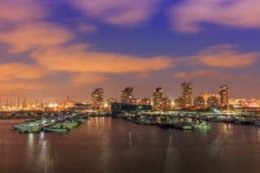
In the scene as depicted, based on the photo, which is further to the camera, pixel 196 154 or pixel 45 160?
pixel 196 154

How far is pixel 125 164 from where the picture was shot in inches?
1223

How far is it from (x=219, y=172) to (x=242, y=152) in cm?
994

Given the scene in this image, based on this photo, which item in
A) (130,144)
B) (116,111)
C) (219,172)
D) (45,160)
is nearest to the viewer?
(219,172)

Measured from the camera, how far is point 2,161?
107 ft

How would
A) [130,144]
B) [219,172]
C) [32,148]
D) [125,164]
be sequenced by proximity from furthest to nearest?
1. [130,144]
2. [32,148]
3. [125,164]
4. [219,172]

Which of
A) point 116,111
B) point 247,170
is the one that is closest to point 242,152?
point 247,170

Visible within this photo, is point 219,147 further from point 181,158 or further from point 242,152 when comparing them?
point 181,158

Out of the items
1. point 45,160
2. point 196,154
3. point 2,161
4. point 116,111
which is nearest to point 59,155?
point 45,160

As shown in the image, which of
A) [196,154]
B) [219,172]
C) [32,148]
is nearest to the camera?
[219,172]

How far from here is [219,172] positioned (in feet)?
92.8

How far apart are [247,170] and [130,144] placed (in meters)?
17.4

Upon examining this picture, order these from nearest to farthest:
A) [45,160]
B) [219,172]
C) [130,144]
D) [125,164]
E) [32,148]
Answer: [219,172] → [125,164] → [45,160] → [32,148] → [130,144]

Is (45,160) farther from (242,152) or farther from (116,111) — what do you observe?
(116,111)

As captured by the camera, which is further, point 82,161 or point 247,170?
point 82,161
